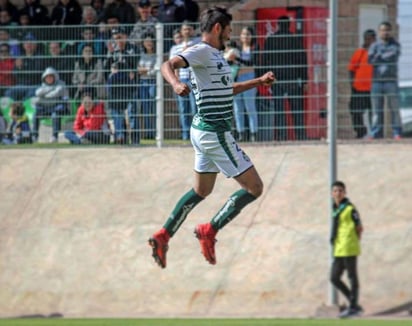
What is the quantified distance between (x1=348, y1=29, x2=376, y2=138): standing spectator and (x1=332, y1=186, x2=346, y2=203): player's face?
211cm

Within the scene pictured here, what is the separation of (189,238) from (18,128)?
3.89m

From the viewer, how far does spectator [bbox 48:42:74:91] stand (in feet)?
84.1

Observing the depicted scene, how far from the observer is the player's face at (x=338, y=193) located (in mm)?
22766

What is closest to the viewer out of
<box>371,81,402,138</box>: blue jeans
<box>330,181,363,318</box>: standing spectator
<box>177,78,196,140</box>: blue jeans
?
<box>330,181,363,318</box>: standing spectator

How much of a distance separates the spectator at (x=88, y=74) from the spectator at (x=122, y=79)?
0.46 ft

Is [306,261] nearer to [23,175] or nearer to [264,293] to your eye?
[264,293]

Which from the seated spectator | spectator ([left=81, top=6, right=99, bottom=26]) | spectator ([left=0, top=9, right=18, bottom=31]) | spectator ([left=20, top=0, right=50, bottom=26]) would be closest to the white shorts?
the seated spectator

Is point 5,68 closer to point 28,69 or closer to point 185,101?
point 28,69

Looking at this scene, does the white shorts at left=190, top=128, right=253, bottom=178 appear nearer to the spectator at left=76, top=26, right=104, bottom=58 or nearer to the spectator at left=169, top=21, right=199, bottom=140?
the spectator at left=169, top=21, right=199, bottom=140

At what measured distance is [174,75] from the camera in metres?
13.5

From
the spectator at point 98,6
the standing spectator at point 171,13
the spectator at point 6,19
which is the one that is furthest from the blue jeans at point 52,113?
the spectator at point 6,19

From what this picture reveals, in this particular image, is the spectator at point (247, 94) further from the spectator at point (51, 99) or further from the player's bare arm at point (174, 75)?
the player's bare arm at point (174, 75)

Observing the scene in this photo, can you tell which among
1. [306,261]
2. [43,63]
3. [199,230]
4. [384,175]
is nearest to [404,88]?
[384,175]

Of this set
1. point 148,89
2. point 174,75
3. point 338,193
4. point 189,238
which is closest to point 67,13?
point 148,89
